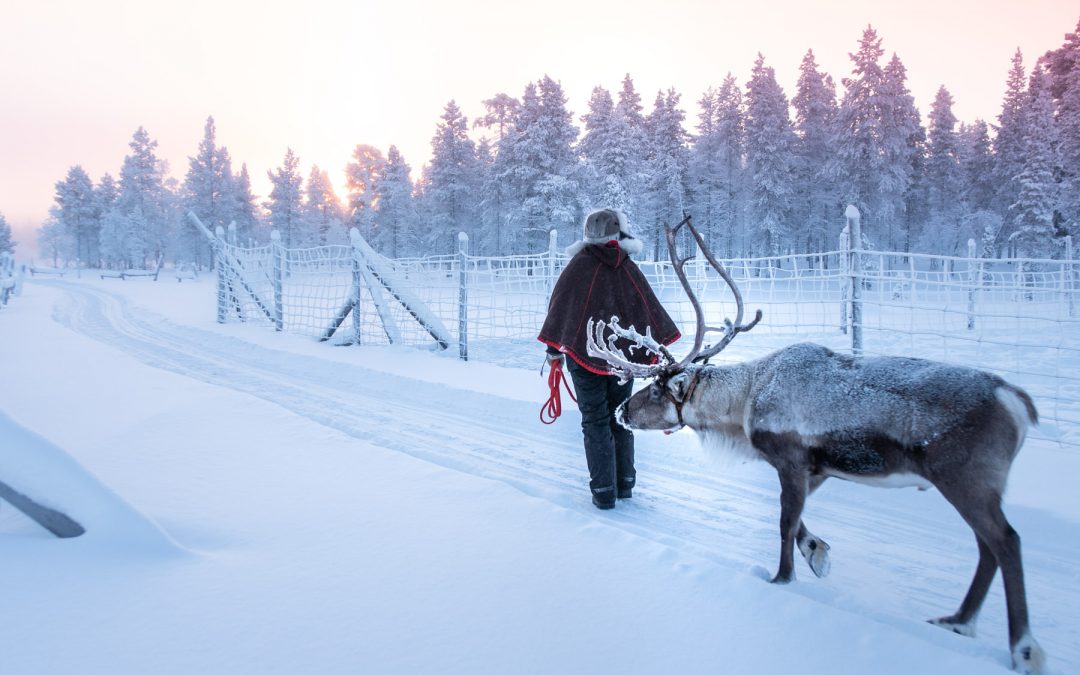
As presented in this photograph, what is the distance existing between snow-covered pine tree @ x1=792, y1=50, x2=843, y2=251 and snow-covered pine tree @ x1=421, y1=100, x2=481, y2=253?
19623 mm

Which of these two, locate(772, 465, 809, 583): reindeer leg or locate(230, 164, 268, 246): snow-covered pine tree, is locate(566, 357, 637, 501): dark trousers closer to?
locate(772, 465, 809, 583): reindeer leg

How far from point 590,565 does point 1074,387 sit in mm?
8973

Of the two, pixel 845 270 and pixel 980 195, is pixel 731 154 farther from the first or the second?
pixel 845 270

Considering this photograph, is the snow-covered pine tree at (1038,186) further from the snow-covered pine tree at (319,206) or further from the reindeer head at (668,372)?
the snow-covered pine tree at (319,206)

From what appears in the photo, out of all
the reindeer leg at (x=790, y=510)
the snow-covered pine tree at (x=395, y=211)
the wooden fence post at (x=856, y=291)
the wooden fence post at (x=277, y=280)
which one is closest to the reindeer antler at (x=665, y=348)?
the reindeer leg at (x=790, y=510)

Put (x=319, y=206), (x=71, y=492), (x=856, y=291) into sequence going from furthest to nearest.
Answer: (x=319, y=206) → (x=856, y=291) → (x=71, y=492)

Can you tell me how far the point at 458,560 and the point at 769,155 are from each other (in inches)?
1371

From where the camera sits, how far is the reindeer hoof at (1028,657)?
222 centimetres

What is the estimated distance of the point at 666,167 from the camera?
1367 inches

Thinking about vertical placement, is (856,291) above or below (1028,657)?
above

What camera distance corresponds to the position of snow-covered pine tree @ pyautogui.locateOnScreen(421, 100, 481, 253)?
1463 inches

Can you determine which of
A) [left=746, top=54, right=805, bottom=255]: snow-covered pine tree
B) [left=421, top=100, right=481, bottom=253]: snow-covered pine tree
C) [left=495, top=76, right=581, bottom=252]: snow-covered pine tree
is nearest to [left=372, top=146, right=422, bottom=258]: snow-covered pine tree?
[left=421, top=100, right=481, bottom=253]: snow-covered pine tree

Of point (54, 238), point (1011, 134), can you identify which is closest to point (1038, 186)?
point (1011, 134)

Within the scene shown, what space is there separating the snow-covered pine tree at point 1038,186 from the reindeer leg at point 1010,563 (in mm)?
33058
